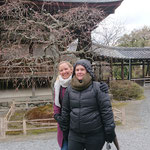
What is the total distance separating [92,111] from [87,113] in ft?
0.22

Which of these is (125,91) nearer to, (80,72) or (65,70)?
Answer: (65,70)

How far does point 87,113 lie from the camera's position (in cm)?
220

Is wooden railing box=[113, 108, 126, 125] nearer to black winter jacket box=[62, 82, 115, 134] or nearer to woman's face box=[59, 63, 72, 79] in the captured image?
woman's face box=[59, 63, 72, 79]

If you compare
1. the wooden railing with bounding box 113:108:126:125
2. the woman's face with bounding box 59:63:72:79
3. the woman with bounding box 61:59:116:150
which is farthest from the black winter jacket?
the wooden railing with bounding box 113:108:126:125

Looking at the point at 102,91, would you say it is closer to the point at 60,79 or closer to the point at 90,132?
the point at 90,132

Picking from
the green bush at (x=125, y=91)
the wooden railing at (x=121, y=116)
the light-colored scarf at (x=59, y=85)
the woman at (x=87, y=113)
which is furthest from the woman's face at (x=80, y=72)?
the green bush at (x=125, y=91)

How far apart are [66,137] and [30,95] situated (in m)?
7.37

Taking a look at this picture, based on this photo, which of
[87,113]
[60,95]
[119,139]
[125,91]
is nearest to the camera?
[87,113]

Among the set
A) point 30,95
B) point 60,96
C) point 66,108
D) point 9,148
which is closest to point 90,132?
point 66,108

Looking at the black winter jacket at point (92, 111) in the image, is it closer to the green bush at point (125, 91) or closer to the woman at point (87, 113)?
the woman at point (87, 113)

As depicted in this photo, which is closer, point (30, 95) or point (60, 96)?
point (60, 96)

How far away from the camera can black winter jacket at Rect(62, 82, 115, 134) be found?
2.17 meters

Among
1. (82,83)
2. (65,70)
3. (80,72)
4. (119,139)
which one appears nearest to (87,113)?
(82,83)

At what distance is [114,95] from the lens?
1098 centimetres
